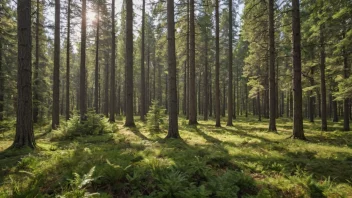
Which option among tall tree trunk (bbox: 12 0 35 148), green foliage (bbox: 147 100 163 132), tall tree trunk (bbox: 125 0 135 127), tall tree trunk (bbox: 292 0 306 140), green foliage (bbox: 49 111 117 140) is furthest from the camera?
tall tree trunk (bbox: 125 0 135 127)

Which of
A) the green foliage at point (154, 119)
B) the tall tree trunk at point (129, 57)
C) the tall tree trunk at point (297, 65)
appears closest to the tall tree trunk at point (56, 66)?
the tall tree trunk at point (129, 57)

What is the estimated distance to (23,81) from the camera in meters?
8.18

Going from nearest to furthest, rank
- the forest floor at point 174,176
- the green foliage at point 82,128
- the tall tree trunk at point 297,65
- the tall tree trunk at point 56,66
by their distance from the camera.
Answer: the forest floor at point 174,176 < the tall tree trunk at point 297,65 < the green foliage at point 82,128 < the tall tree trunk at point 56,66

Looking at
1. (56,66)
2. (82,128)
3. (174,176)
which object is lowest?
(174,176)

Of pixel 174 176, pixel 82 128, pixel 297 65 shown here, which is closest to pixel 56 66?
pixel 82 128

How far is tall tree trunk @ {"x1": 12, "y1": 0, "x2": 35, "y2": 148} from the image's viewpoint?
320 inches

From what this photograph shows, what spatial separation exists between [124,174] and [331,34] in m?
18.5

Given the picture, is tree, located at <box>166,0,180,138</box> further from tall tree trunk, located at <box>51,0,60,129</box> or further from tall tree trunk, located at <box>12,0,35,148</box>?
tall tree trunk, located at <box>51,0,60,129</box>

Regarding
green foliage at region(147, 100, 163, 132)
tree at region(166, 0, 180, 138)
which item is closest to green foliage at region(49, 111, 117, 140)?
green foliage at region(147, 100, 163, 132)

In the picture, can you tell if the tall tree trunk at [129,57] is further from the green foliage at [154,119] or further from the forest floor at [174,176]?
A: the forest floor at [174,176]

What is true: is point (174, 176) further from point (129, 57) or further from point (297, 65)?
point (129, 57)

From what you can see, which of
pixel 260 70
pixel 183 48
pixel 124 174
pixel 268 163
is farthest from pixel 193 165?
pixel 260 70

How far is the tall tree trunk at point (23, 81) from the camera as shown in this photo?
26.7 ft

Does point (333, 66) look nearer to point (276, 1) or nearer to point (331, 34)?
point (331, 34)
